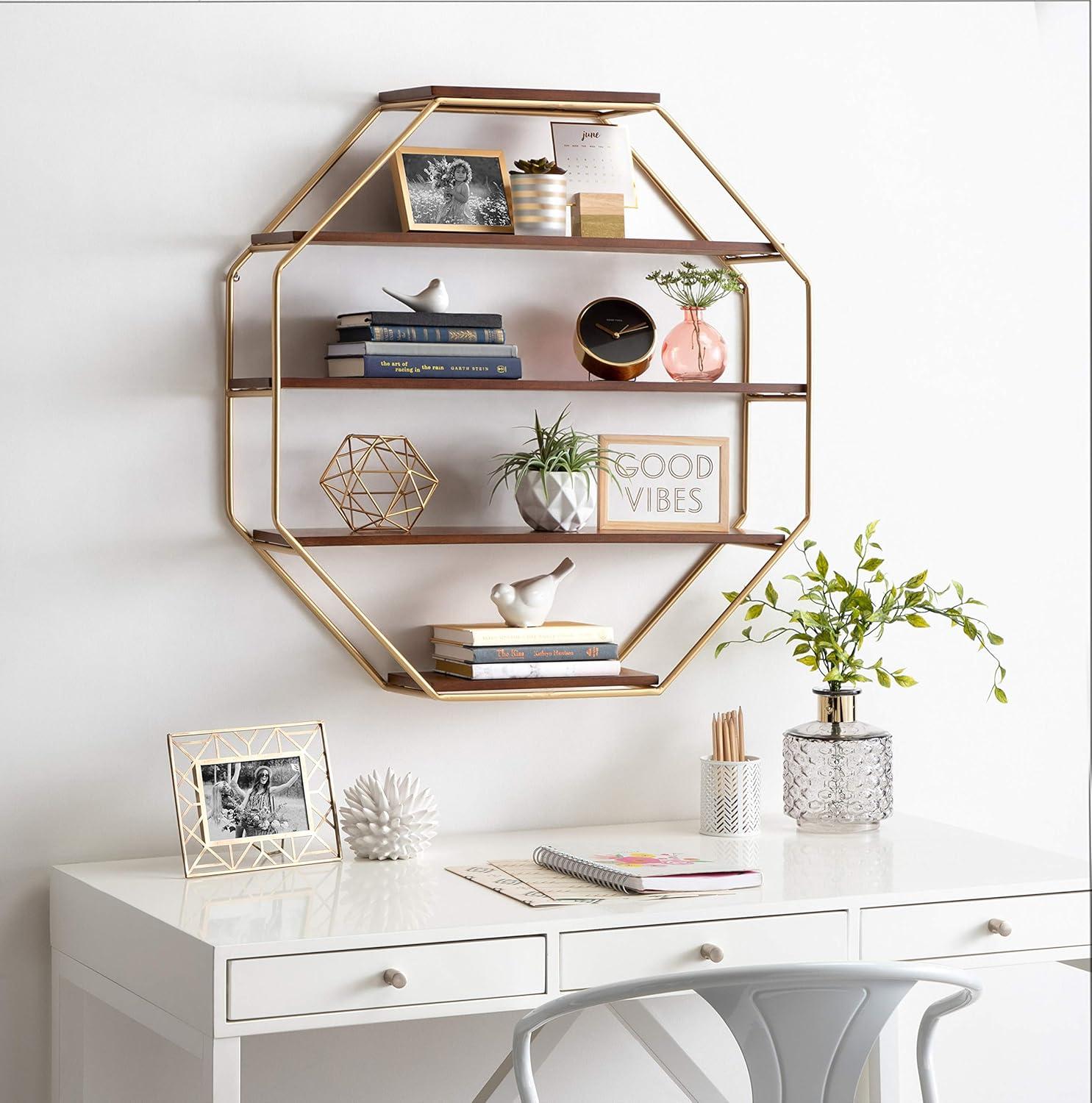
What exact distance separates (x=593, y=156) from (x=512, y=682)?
0.86 m

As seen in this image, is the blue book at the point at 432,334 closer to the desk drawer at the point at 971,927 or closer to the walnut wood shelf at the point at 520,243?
the walnut wood shelf at the point at 520,243

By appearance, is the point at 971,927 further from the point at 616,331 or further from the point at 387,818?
the point at 616,331

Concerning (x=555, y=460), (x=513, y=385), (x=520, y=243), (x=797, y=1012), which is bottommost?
(x=797, y=1012)

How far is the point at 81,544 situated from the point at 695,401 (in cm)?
107

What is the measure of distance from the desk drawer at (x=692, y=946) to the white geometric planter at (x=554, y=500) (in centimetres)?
70

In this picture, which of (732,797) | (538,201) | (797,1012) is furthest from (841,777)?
(538,201)

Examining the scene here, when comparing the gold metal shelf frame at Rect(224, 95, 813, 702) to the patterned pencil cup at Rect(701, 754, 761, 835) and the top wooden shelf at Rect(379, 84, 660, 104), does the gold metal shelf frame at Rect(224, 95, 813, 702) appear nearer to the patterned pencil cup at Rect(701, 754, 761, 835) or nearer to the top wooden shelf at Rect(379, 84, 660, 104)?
the top wooden shelf at Rect(379, 84, 660, 104)

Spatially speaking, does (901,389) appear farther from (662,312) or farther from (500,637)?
(500,637)

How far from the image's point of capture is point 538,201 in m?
2.48

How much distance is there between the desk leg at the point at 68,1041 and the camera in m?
2.33

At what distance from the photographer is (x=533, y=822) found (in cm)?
267

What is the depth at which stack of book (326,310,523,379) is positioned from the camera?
94.5 inches

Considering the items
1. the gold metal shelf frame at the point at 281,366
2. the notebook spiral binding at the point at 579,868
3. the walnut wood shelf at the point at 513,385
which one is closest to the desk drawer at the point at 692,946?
the notebook spiral binding at the point at 579,868

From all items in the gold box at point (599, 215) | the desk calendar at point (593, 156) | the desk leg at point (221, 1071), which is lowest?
the desk leg at point (221, 1071)
